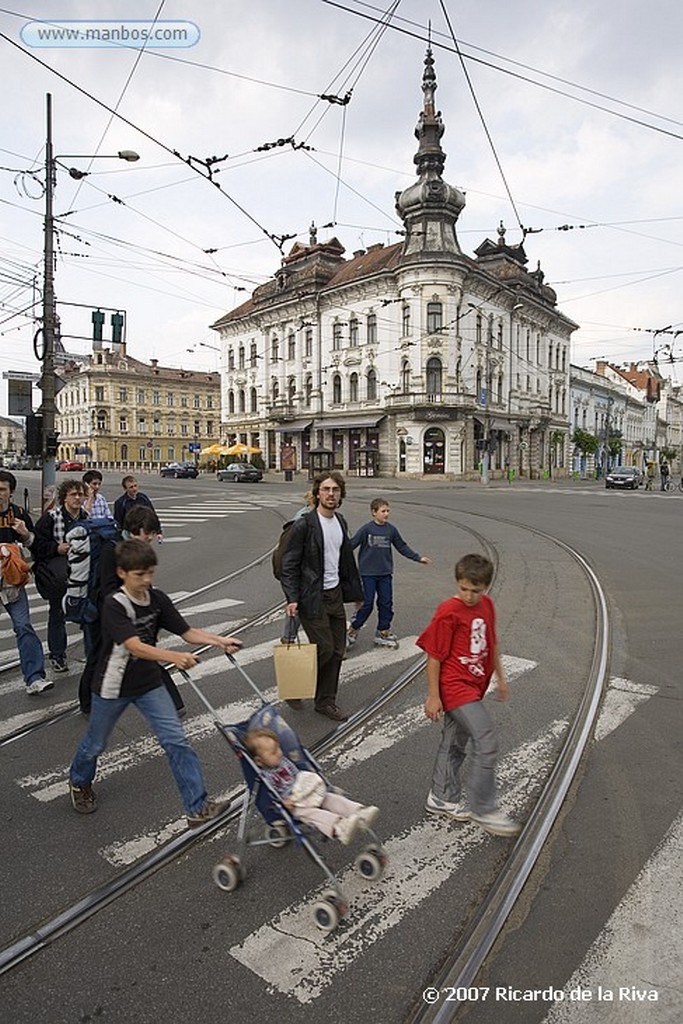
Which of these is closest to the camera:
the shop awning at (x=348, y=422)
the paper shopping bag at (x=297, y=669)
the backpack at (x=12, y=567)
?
the paper shopping bag at (x=297, y=669)

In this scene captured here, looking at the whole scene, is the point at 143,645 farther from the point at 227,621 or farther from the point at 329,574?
the point at 227,621

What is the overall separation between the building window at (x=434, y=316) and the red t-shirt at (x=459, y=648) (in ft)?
157

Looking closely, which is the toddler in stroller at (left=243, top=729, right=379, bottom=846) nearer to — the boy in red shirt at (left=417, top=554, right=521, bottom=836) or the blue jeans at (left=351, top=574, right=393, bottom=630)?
the boy in red shirt at (left=417, top=554, right=521, bottom=836)

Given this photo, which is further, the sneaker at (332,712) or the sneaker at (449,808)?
the sneaker at (332,712)

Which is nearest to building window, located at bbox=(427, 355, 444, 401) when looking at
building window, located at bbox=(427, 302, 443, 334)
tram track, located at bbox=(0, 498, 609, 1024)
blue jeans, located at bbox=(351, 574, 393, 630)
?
building window, located at bbox=(427, 302, 443, 334)

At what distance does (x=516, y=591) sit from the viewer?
389 inches

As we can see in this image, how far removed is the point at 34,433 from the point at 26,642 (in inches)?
448

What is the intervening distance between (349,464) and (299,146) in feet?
133

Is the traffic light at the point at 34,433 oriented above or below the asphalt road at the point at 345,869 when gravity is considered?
above

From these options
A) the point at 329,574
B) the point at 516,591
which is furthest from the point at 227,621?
the point at 516,591

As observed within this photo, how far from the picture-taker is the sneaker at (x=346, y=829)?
3020 mm

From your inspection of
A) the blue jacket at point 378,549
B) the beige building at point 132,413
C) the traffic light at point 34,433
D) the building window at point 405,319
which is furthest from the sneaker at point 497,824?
the beige building at point 132,413

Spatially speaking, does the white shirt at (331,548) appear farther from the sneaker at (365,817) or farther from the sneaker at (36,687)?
the sneaker at (36,687)

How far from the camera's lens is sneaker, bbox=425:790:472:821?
3.81 m
